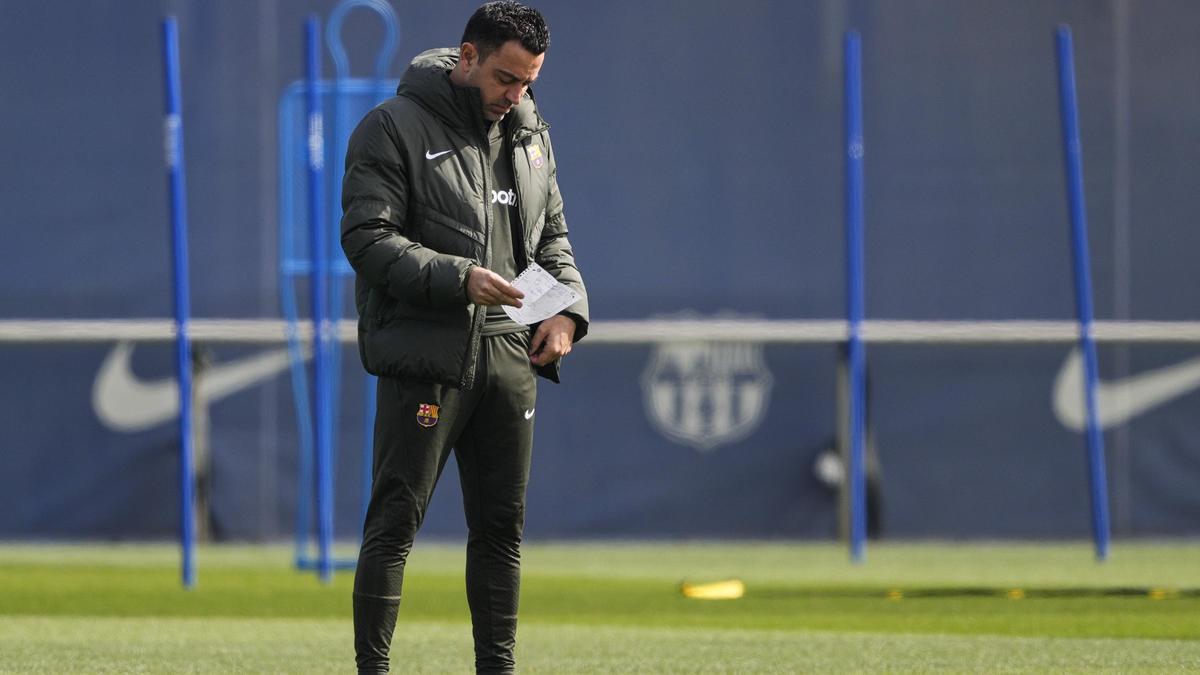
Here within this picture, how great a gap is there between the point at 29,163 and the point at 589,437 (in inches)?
124

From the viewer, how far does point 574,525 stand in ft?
34.5

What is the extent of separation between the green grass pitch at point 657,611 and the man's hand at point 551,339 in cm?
140

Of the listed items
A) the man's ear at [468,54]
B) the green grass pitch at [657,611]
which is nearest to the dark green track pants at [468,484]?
the man's ear at [468,54]

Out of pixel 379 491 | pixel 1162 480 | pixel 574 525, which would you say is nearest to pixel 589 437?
pixel 574 525

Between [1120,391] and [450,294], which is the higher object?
[450,294]

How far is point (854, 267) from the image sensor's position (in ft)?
32.6

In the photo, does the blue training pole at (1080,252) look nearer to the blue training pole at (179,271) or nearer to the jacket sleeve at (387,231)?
the blue training pole at (179,271)

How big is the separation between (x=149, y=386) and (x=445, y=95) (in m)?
6.19

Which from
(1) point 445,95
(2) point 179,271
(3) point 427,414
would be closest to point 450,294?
(3) point 427,414

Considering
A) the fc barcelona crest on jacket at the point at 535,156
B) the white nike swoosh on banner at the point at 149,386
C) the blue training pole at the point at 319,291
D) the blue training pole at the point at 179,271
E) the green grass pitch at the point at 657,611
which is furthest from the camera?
the white nike swoosh on banner at the point at 149,386

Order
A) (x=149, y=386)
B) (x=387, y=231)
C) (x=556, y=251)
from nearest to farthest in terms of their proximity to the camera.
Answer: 1. (x=387, y=231)
2. (x=556, y=251)
3. (x=149, y=386)

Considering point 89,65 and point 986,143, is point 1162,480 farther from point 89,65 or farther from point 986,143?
point 89,65

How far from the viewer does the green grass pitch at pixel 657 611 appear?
5.83 metres

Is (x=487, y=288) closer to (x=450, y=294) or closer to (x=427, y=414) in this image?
(x=450, y=294)
